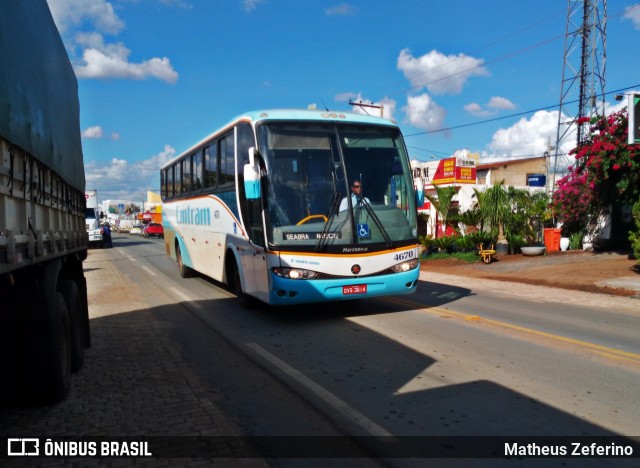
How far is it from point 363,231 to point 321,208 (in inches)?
30.1

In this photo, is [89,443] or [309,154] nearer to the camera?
[89,443]

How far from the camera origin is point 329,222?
7.89m

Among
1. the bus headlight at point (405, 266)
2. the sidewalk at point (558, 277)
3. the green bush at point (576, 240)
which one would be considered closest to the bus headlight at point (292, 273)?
the bus headlight at point (405, 266)

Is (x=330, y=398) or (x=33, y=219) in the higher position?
(x=33, y=219)

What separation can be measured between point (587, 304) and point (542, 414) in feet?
22.9

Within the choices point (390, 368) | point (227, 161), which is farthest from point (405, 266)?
point (227, 161)

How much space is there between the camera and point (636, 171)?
49.9 ft

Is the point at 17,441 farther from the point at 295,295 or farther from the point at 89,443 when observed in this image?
the point at 295,295

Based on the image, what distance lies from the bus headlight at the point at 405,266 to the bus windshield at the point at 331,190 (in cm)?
33

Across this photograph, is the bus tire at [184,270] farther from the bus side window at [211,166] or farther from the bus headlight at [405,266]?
the bus headlight at [405,266]

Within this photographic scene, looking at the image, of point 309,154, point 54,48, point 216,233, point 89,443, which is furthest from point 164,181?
point 89,443

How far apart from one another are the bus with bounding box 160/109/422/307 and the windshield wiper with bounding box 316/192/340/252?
0.05ft

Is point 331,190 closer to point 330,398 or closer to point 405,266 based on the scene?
point 405,266

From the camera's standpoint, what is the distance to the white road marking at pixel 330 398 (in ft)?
13.7
